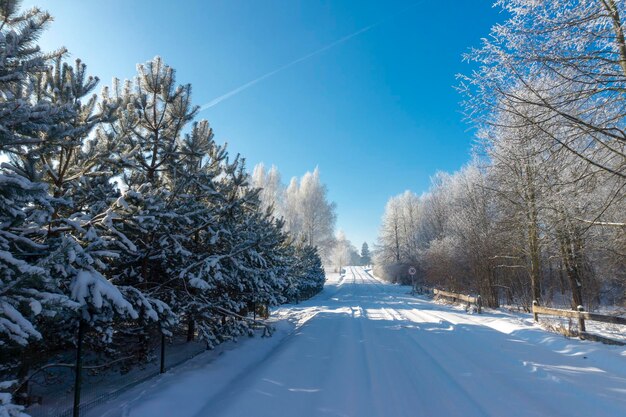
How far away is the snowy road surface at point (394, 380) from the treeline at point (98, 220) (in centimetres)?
99

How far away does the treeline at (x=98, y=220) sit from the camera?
2.82 m

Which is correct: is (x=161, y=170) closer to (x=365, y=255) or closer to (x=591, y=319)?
(x=591, y=319)

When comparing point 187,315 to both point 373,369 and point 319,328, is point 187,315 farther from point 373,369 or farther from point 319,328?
point 319,328

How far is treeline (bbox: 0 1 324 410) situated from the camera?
2.82 m

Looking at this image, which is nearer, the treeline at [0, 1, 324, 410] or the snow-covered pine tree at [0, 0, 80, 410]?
the snow-covered pine tree at [0, 0, 80, 410]

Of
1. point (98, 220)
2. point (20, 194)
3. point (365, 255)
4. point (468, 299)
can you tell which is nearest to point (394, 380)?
point (98, 220)

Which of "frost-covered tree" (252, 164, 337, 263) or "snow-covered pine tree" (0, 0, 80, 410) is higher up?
"frost-covered tree" (252, 164, 337, 263)

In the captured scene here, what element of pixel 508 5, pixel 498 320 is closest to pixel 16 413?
pixel 508 5

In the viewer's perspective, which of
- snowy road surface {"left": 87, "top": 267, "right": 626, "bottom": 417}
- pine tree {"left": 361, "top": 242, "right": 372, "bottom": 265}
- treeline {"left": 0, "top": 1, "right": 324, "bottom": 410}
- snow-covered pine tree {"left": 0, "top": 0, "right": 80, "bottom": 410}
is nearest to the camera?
snow-covered pine tree {"left": 0, "top": 0, "right": 80, "bottom": 410}

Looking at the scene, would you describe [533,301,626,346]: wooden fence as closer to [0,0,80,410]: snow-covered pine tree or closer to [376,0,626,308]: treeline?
[376,0,626,308]: treeline

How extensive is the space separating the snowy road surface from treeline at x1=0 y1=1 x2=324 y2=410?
3.23 ft

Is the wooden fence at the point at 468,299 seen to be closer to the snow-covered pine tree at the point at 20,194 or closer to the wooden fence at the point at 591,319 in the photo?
the wooden fence at the point at 591,319

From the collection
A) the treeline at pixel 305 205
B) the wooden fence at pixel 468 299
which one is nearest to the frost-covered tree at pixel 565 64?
the wooden fence at pixel 468 299

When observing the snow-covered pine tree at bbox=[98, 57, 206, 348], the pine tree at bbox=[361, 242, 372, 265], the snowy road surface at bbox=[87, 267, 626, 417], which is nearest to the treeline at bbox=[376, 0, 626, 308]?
the snowy road surface at bbox=[87, 267, 626, 417]
